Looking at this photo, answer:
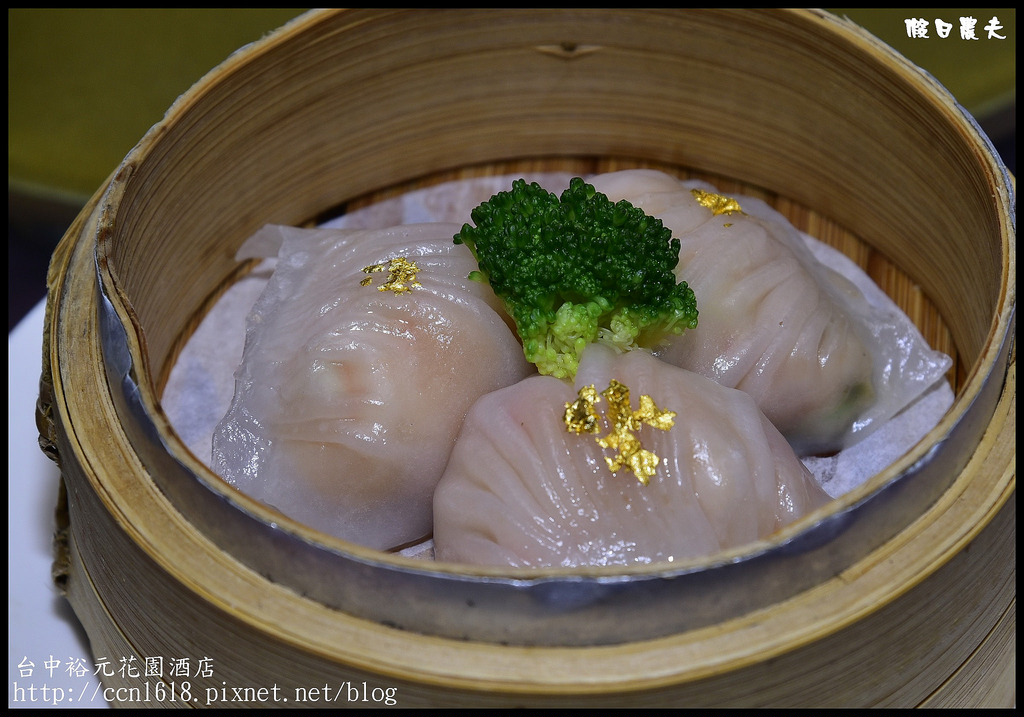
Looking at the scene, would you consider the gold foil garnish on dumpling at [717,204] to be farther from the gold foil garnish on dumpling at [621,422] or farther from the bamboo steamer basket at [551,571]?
the gold foil garnish on dumpling at [621,422]

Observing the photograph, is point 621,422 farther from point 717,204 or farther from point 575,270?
point 717,204

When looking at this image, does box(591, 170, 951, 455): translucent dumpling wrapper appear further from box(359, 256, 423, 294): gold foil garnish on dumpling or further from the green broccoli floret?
box(359, 256, 423, 294): gold foil garnish on dumpling

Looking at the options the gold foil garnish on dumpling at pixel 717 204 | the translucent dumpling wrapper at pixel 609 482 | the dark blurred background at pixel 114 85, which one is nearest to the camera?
the translucent dumpling wrapper at pixel 609 482

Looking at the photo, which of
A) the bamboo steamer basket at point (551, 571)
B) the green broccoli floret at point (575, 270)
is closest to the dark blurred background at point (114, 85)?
the bamboo steamer basket at point (551, 571)

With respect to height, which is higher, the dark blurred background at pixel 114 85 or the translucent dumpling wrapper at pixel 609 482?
the dark blurred background at pixel 114 85

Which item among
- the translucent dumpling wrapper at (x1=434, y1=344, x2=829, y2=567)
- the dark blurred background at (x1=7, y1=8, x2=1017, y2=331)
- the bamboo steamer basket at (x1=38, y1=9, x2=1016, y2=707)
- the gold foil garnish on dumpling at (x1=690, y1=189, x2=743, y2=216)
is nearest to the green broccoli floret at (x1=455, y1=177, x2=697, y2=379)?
the translucent dumpling wrapper at (x1=434, y1=344, x2=829, y2=567)

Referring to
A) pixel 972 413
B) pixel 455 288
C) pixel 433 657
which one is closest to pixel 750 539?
pixel 972 413

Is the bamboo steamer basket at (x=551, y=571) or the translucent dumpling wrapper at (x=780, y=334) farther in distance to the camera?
the translucent dumpling wrapper at (x=780, y=334)

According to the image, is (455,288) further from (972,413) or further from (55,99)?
(55,99)
